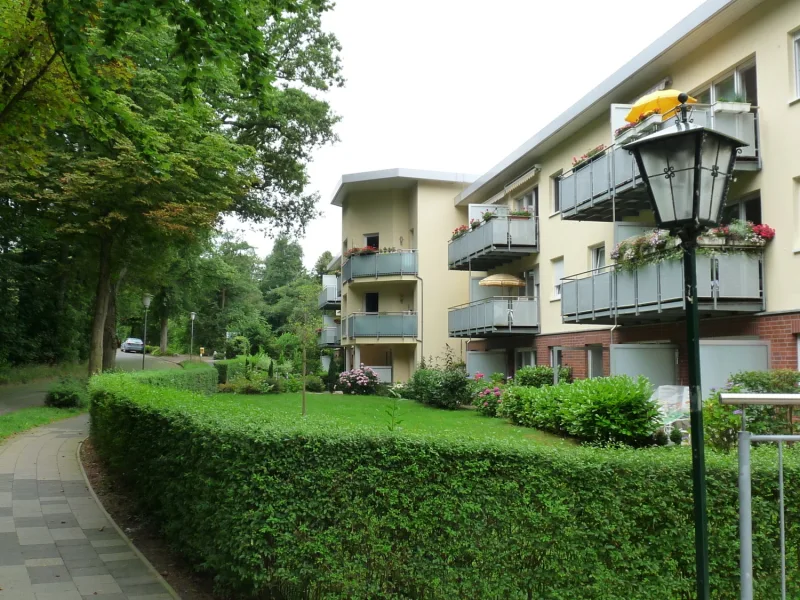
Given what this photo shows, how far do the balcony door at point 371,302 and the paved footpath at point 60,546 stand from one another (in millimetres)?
24282

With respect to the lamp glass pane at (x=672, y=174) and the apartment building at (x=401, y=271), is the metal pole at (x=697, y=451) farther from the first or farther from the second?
the apartment building at (x=401, y=271)

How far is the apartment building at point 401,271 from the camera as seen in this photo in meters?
32.4

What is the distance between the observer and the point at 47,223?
21938 mm

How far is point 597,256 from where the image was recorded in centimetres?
2086

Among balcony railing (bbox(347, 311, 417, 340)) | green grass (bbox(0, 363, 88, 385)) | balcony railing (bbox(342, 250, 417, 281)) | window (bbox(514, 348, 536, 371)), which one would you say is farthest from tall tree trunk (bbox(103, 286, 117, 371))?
window (bbox(514, 348, 536, 371))

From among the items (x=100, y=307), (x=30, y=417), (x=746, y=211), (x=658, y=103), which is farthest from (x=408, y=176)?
(x=746, y=211)

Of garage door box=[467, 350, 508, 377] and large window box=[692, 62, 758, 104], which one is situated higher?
large window box=[692, 62, 758, 104]

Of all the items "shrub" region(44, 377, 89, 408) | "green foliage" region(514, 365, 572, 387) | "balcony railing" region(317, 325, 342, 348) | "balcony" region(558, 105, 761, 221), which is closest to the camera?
"balcony" region(558, 105, 761, 221)

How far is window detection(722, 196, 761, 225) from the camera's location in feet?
46.5

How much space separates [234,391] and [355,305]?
25.4 ft

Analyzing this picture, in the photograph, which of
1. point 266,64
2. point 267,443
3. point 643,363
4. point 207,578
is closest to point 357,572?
point 267,443

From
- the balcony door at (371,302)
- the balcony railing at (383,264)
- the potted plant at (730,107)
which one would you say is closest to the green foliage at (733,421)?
the potted plant at (730,107)

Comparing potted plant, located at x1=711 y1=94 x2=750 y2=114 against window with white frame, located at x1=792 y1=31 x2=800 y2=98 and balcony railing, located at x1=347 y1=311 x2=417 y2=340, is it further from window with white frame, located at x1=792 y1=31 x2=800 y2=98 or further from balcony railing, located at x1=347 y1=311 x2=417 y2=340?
balcony railing, located at x1=347 y1=311 x2=417 y2=340

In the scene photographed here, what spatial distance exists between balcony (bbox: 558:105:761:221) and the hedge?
10.1m
